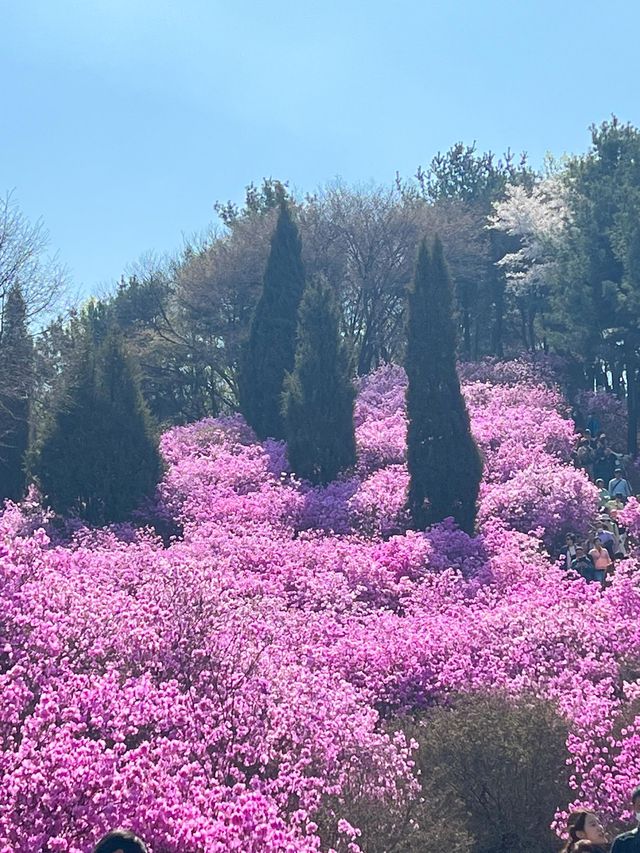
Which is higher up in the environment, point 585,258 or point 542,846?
point 585,258

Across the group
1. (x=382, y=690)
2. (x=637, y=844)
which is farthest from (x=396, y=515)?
(x=637, y=844)

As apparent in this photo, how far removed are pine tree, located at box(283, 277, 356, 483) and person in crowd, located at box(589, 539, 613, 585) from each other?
7.63 metres

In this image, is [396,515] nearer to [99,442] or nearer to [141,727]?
[99,442]

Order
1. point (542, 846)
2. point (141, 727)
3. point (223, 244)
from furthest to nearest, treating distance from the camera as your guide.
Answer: point (223, 244)
point (542, 846)
point (141, 727)

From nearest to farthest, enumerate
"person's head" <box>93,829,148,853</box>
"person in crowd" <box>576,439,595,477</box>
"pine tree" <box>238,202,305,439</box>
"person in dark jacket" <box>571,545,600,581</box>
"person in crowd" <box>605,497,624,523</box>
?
"person's head" <box>93,829,148,853</box> → "person in dark jacket" <box>571,545,600,581</box> → "person in crowd" <box>605,497,624,523</box> → "person in crowd" <box>576,439,595,477</box> → "pine tree" <box>238,202,305,439</box>

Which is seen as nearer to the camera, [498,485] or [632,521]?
[632,521]

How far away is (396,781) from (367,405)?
21.3 metres

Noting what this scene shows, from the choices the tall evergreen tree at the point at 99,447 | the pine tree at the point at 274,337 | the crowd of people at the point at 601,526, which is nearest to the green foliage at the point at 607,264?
the crowd of people at the point at 601,526

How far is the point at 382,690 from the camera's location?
1007 cm

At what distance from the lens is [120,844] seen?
13.6 feet

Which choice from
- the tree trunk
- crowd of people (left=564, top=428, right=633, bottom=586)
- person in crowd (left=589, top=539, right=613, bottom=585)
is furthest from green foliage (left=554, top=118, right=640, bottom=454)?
person in crowd (left=589, top=539, right=613, bottom=585)

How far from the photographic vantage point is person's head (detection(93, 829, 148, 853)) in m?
4.14

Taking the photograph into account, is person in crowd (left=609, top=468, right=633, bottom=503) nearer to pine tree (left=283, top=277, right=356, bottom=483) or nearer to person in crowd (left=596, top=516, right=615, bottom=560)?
person in crowd (left=596, top=516, right=615, bottom=560)

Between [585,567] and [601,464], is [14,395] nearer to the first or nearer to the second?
[585,567]
